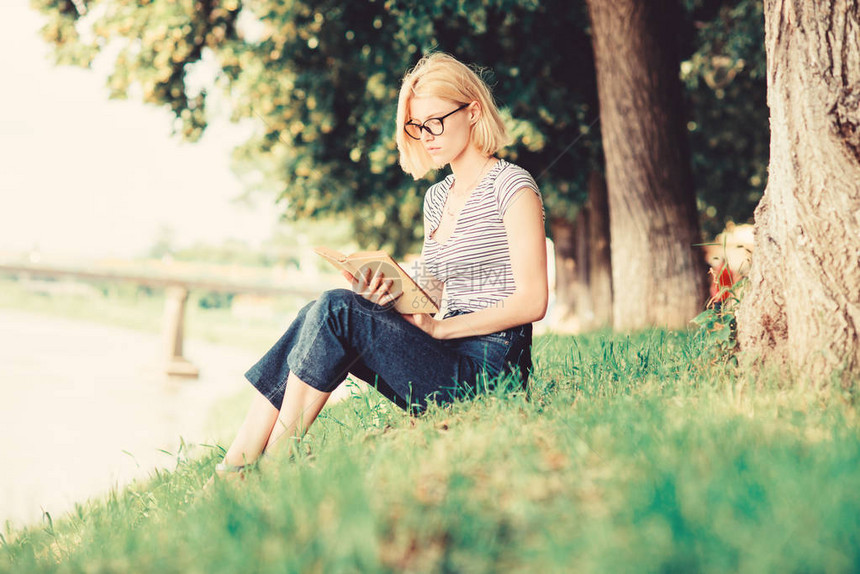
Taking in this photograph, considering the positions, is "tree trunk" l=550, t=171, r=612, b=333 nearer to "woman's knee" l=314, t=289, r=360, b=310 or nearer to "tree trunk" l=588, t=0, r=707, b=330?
"tree trunk" l=588, t=0, r=707, b=330

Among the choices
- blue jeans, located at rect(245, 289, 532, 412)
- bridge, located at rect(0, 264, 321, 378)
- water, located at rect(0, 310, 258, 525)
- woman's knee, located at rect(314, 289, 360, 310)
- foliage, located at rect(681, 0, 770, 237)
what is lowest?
water, located at rect(0, 310, 258, 525)

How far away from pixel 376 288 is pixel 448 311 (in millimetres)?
522

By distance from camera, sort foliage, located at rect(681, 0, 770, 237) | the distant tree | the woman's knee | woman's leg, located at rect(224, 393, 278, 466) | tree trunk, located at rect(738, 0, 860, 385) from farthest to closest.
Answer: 1. the distant tree
2. foliage, located at rect(681, 0, 770, 237)
3. woman's leg, located at rect(224, 393, 278, 466)
4. the woman's knee
5. tree trunk, located at rect(738, 0, 860, 385)

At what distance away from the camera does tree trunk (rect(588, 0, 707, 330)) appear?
280 inches

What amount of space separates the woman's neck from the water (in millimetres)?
2106

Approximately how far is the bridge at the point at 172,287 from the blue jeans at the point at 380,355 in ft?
83.9

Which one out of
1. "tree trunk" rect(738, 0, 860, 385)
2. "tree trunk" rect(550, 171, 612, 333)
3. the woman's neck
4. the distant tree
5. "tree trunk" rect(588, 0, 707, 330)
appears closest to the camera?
"tree trunk" rect(738, 0, 860, 385)

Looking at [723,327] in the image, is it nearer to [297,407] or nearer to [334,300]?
[334,300]

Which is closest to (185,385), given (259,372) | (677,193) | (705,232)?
(705,232)

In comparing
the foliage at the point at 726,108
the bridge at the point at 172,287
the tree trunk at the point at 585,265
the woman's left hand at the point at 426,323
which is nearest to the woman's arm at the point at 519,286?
the woman's left hand at the point at 426,323

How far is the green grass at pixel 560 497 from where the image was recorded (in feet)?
5.95

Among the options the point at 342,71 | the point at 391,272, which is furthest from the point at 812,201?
the point at 342,71

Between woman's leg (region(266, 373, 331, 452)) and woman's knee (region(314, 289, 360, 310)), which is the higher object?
woman's knee (region(314, 289, 360, 310))

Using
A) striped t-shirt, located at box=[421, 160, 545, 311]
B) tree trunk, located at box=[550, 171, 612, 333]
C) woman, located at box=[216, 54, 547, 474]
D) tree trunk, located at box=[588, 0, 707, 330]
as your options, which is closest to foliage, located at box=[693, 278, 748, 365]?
woman, located at box=[216, 54, 547, 474]
